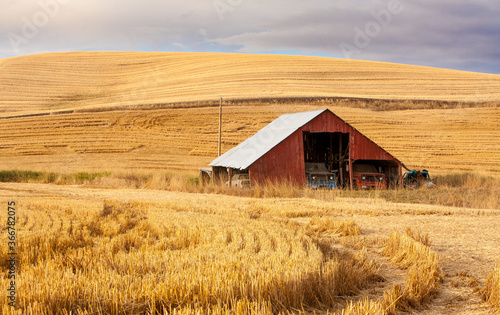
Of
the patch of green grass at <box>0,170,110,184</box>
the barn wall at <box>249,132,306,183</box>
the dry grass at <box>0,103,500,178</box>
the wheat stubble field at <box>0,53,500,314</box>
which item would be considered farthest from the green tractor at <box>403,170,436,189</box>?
the patch of green grass at <box>0,170,110,184</box>

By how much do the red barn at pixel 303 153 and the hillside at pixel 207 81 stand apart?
17125mm

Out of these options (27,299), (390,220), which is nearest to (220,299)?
(27,299)

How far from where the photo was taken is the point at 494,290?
509cm

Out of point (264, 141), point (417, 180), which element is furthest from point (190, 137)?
point (417, 180)

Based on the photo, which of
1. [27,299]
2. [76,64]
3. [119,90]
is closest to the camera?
[27,299]

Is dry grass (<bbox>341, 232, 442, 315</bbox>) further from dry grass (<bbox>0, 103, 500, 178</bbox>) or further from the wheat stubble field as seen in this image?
dry grass (<bbox>0, 103, 500, 178</bbox>)

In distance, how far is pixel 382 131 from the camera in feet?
132

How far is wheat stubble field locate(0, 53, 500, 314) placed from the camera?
4891mm

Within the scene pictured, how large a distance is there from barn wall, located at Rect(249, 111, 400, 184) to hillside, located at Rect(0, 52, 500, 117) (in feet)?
64.8

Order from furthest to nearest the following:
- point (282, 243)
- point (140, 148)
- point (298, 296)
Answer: point (140, 148) < point (282, 243) < point (298, 296)

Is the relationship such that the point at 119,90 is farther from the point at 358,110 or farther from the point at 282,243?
the point at 282,243

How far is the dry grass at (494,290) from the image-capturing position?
196 inches

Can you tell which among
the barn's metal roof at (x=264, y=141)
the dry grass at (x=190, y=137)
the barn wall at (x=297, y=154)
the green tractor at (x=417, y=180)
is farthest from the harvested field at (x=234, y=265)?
the dry grass at (x=190, y=137)

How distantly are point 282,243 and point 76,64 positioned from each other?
6870 cm
